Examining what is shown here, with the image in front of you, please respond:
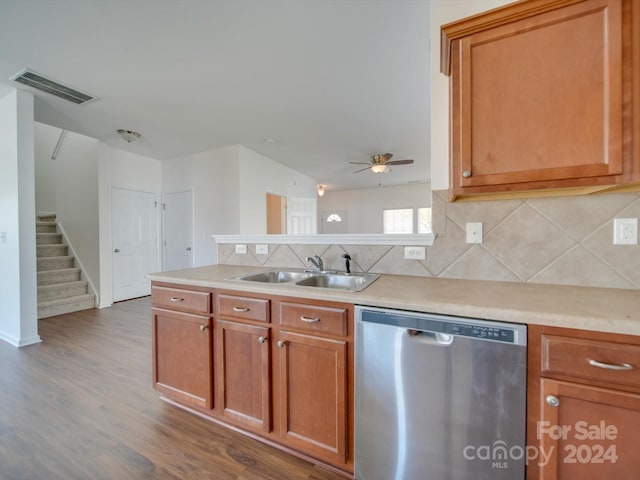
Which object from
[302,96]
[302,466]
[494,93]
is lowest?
[302,466]

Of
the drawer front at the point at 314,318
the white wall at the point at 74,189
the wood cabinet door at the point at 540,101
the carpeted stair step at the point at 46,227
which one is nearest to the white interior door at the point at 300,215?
the white wall at the point at 74,189

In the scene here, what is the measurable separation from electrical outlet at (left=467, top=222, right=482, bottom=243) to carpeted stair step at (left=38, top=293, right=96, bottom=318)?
5403mm

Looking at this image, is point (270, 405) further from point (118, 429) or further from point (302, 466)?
point (118, 429)

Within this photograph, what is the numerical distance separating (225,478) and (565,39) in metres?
2.49

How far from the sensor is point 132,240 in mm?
4887

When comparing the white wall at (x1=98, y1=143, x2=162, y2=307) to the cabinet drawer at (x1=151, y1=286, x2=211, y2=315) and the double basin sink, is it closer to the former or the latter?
the cabinet drawer at (x1=151, y1=286, x2=211, y2=315)

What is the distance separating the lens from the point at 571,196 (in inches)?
53.6

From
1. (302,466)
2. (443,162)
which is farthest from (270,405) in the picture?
(443,162)

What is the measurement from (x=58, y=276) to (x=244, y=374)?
4781 mm

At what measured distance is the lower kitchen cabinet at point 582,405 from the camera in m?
0.83

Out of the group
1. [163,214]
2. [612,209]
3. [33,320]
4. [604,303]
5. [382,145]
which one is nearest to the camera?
[604,303]

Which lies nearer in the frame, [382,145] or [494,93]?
[494,93]

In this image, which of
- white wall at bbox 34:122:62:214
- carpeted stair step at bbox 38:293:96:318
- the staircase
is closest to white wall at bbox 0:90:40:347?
carpeted stair step at bbox 38:293:96:318

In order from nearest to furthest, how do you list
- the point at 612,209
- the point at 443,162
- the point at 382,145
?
the point at 612,209 < the point at 443,162 < the point at 382,145
